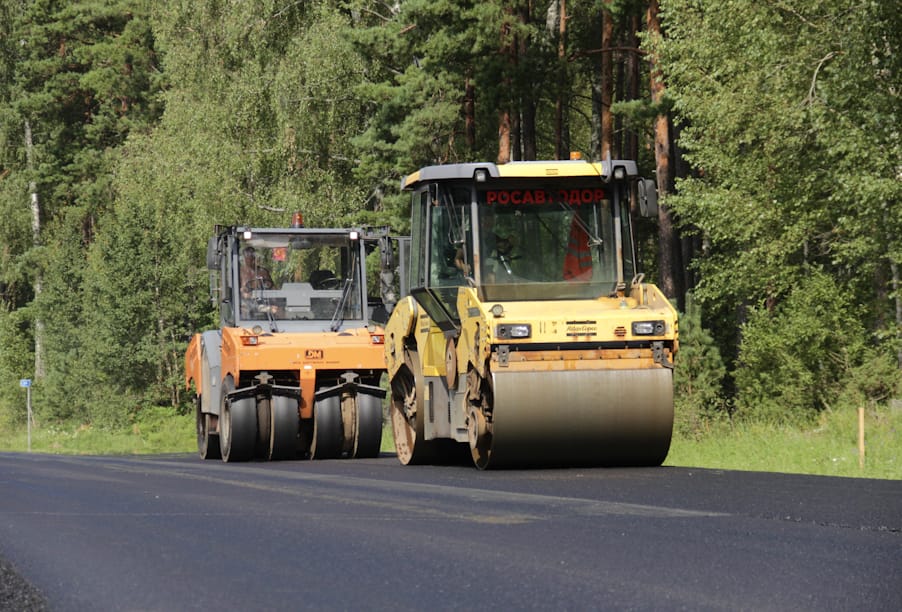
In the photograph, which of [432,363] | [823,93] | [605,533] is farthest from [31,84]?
[605,533]

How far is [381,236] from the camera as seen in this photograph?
19.5 m

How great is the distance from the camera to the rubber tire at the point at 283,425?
19281 millimetres

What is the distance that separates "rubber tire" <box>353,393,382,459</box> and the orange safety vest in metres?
5.30

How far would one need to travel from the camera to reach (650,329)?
14070 millimetres

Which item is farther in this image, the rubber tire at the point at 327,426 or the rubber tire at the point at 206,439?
the rubber tire at the point at 206,439

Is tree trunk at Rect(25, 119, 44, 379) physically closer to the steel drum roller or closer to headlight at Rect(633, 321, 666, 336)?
the steel drum roller

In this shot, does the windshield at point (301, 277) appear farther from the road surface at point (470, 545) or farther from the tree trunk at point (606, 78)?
the tree trunk at point (606, 78)

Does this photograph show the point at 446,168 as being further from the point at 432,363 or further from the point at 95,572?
the point at 95,572

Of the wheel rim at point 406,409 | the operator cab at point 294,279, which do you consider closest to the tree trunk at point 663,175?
the operator cab at point 294,279

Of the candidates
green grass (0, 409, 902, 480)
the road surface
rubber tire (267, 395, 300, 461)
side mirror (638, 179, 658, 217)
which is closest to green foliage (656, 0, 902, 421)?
green grass (0, 409, 902, 480)

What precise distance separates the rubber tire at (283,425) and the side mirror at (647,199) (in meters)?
6.46

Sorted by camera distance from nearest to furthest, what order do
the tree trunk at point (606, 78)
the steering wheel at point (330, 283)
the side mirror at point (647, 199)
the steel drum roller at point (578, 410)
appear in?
1. the steel drum roller at point (578, 410)
2. the side mirror at point (647, 199)
3. the steering wheel at point (330, 283)
4. the tree trunk at point (606, 78)

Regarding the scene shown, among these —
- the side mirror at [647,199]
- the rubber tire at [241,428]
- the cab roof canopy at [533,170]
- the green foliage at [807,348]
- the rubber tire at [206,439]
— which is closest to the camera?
the side mirror at [647,199]

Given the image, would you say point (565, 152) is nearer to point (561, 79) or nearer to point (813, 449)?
point (561, 79)
